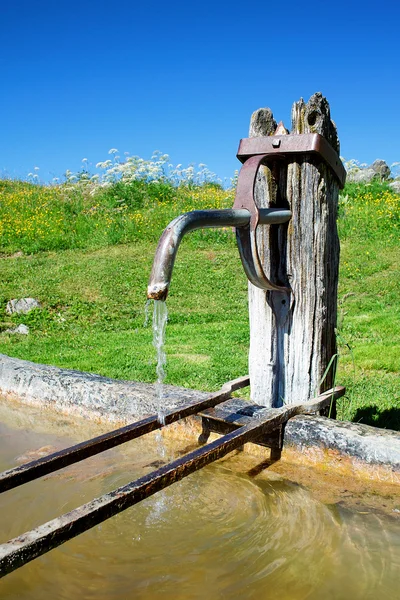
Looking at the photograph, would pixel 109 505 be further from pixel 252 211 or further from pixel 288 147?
pixel 288 147

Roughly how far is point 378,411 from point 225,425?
3.62 feet

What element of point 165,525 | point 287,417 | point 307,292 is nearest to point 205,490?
point 165,525

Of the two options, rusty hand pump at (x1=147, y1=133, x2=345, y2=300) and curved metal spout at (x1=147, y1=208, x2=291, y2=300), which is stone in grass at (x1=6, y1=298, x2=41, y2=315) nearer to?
rusty hand pump at (x1=147, y1=133, x2=345, y2=300)

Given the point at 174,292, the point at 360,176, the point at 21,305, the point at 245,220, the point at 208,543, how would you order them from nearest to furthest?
the point at 208,543, the point at 245,220, the point at 21,305, the point at 174,292, the point at 360,176

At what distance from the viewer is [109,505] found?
1830 millimetres

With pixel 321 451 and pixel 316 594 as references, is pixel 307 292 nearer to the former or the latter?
pixel 321 451

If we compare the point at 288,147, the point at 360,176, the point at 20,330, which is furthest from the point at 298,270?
the point at 360,176

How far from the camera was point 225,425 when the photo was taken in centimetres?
279

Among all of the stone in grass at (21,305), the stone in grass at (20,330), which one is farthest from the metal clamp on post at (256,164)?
the stone in grass at (21,305)

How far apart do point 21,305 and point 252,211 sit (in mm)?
5321

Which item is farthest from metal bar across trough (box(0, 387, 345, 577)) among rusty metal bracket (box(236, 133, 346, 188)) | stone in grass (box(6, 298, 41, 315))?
stone in grass (box(6, 298, 41, 315))

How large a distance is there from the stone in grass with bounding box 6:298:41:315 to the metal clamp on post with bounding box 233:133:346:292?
4963mm

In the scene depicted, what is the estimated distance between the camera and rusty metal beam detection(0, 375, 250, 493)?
2095mm

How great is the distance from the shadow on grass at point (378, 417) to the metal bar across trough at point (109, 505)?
93 centimetres
